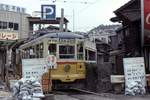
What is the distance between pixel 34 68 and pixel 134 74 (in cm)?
529

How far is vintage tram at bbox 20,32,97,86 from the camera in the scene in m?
24.7

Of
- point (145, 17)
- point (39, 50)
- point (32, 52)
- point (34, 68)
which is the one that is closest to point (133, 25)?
point (145, 17)

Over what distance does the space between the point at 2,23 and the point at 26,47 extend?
43845 mm

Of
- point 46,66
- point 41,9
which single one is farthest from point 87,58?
point 41,9

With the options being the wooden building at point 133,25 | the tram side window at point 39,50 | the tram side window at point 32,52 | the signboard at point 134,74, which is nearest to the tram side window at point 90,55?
the tram side window at point 39,50

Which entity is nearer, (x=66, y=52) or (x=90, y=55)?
(x=66, y=52)

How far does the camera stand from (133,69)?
23844 millimetres

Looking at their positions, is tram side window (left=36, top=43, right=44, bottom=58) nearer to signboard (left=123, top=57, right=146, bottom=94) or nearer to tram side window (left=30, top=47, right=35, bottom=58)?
tram side window (left=30, top=47, right=35, bottom=58)

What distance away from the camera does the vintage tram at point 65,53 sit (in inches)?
972

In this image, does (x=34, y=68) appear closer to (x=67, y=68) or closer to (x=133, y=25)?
(x=67, y=68)

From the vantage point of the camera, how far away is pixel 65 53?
990 inches

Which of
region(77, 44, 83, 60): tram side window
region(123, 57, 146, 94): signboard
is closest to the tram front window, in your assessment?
region(77, 44, 83, 60): tram side window

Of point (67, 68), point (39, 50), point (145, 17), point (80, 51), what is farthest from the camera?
point (145, 17)

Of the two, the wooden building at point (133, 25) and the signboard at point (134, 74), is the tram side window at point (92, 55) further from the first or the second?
the signboard at point (134, 74)
